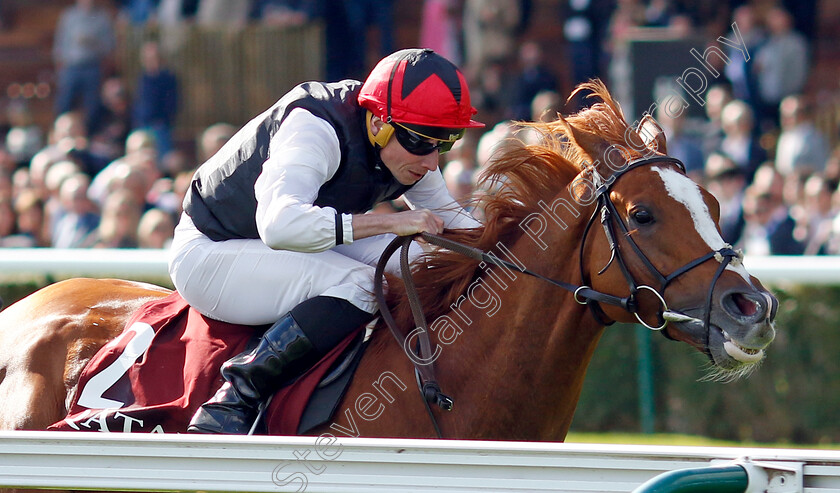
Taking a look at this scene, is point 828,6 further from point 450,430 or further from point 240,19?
point 450,430

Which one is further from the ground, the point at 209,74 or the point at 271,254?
the point at 271,254

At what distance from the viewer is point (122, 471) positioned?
2.41m

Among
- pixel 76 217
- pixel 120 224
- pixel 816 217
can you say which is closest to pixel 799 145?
pixel 816 217

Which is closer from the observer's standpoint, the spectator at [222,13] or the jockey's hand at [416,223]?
the jockey's hand at [416,223]

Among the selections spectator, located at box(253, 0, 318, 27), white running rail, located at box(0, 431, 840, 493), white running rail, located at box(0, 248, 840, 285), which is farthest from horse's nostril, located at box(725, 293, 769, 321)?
spectator, located at box(253, 0, 318, 27)

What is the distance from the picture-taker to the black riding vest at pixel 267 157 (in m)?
3.20

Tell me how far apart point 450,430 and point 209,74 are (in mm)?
8132

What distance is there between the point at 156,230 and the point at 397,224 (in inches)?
159

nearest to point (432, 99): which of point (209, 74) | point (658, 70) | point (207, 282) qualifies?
point (207, 282)

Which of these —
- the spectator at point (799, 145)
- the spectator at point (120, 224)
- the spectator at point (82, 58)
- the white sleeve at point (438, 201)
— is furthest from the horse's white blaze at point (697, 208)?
the spectator at point (82, 58)

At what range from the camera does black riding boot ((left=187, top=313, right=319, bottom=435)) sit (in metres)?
3.02

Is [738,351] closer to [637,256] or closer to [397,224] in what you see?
[637,256]

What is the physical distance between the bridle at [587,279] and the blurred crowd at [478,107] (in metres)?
3.65

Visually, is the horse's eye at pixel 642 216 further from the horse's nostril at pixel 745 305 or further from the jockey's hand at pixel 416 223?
the jockey's hand at pixel 416 223
